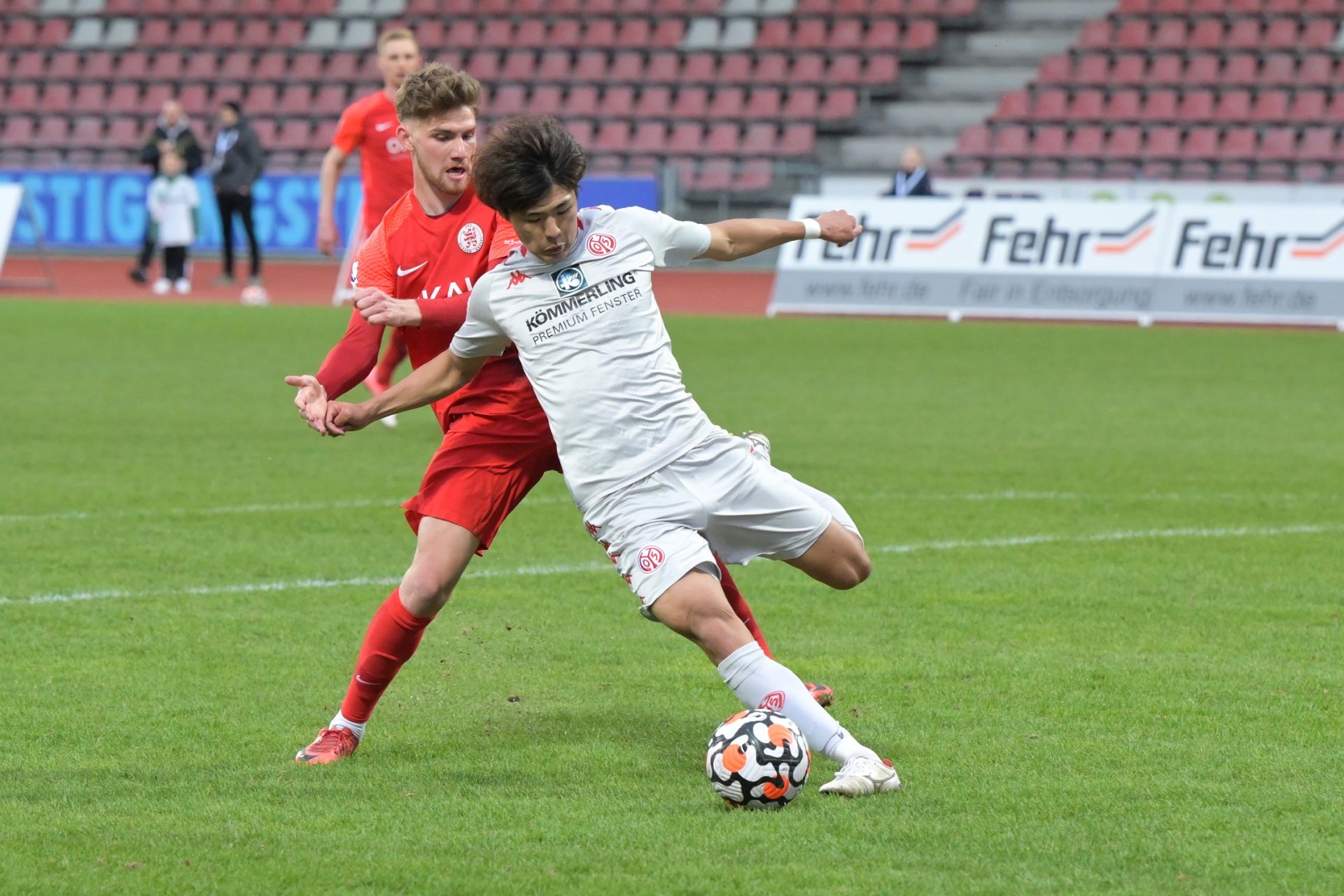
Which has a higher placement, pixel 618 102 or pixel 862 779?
pixel 862 779

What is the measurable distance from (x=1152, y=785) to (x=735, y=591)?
133cm

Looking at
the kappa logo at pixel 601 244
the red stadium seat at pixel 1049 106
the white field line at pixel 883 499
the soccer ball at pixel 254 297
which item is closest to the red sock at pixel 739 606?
the kappa logo at pixel 601 244

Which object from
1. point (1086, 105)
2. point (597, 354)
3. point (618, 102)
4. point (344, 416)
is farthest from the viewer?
point (618, 102)

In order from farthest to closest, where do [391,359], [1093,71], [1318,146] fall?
[1093,71] → [1318,146] → [391,359]

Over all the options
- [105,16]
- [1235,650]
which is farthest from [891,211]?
[105,16]

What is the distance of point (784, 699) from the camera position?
4473 mm

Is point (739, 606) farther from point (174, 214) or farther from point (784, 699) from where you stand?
point (174, 214)

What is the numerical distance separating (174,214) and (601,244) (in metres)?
19.8

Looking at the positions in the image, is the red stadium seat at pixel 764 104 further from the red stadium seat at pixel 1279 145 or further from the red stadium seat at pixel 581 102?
the red stadium seat at pixel 1279 145

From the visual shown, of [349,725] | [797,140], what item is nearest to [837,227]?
[349,725]

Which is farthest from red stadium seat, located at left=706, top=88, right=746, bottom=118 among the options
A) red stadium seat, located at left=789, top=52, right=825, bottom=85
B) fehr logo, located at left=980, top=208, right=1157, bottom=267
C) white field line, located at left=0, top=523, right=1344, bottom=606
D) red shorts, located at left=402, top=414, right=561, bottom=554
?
red shorts, located at left=402, top=414, right=561, bottom=554

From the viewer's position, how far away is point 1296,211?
18016 millimetres

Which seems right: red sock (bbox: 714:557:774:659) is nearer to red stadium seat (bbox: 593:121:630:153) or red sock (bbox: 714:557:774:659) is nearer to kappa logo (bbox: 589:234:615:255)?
kappa logo (bbox: 589:234:615:255)

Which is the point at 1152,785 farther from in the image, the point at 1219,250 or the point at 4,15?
the point at 4,15
